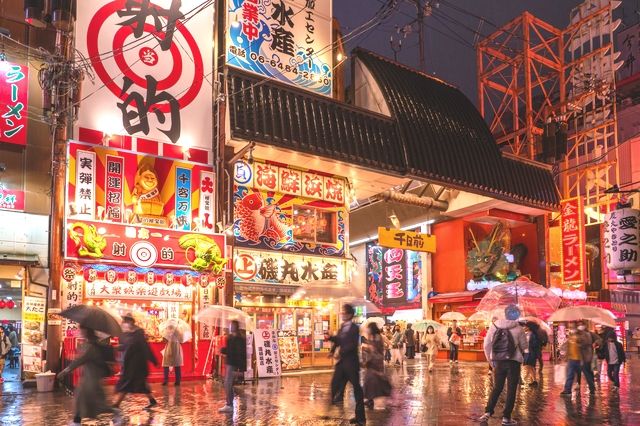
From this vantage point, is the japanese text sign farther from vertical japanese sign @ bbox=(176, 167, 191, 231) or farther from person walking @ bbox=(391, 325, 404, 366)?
vertical japanese sign @ bbox=(176, 167, 191, 231)

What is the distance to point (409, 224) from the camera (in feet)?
107

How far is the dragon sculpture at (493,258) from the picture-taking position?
95.3 ft

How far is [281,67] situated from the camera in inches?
865

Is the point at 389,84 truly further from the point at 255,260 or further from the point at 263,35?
the point at 255,260

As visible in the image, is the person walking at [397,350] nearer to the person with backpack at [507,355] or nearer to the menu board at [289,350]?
the menu board at [289,350]

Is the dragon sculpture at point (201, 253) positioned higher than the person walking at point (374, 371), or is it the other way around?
the dragon sculpture at point (201, 253)

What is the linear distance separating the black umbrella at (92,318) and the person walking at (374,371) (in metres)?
4.99

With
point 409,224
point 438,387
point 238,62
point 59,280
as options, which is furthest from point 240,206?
point 409,224

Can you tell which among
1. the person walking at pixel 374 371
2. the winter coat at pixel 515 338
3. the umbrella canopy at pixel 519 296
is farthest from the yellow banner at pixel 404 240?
the winter coat at pixel 515 338

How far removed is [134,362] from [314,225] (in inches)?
477

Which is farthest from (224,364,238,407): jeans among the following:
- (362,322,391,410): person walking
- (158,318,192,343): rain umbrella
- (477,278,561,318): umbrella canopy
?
(477,278,561,318): umbrella canopy

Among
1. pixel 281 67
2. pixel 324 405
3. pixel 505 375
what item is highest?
pixel 281 67

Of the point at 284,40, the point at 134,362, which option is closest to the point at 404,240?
the point at 284,40

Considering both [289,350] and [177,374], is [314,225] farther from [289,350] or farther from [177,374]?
[177,374]
